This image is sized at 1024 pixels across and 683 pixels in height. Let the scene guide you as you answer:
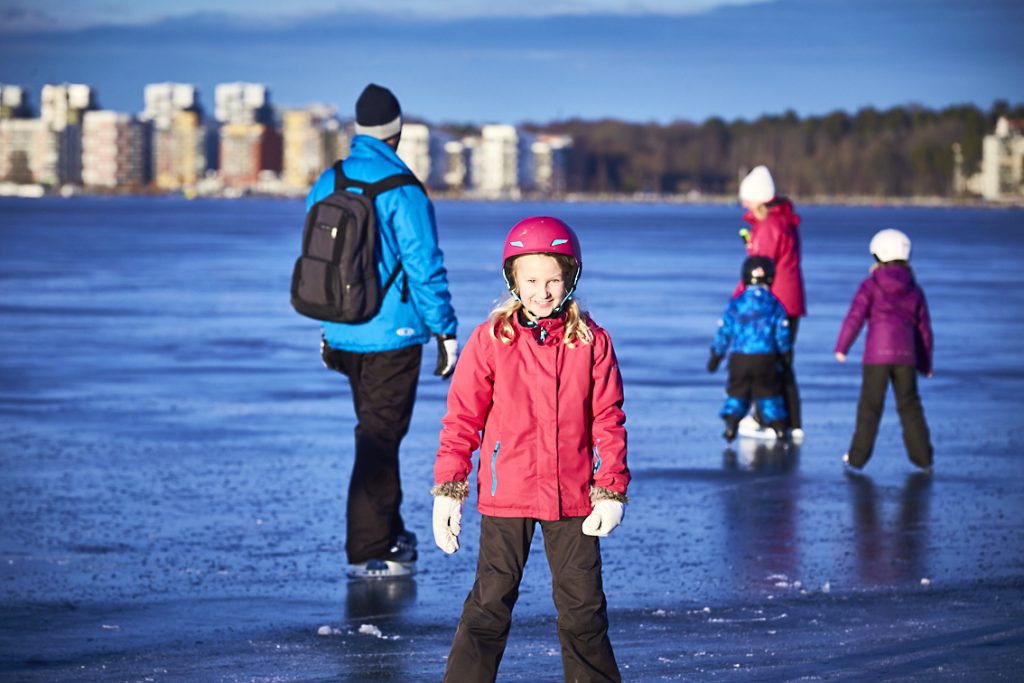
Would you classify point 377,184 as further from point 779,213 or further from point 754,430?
point 779,213

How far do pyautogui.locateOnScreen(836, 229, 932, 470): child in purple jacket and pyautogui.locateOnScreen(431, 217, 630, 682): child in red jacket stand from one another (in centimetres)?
524

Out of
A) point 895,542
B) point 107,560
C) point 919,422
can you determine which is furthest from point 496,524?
point 919,422

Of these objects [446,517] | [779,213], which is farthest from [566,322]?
[779,213]

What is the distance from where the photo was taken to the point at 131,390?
13.0 meters

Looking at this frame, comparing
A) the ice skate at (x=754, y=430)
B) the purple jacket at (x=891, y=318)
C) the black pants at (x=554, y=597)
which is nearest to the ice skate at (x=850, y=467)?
the purple jacket at (x=891, y=318)

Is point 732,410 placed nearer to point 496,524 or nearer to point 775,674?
point 775,674

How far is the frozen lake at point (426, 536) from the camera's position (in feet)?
18.9

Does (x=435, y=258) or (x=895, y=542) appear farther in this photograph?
(x=895, y=542)

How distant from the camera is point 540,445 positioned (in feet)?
A: 15.3

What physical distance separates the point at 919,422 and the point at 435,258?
390 cm

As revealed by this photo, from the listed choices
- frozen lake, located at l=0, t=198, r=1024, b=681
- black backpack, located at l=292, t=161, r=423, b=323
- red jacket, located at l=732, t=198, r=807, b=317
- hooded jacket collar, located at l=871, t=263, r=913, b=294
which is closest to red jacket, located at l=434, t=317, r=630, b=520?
frozen lake, located at l=0, t=198, r=1024, b=681

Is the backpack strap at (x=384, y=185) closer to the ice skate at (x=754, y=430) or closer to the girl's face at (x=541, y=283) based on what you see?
the girl's face at (x=541, y=283)

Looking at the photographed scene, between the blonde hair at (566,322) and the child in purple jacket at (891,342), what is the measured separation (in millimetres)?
5256

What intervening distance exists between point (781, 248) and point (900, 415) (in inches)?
88.8
